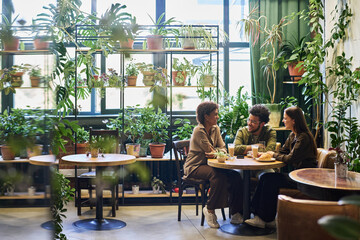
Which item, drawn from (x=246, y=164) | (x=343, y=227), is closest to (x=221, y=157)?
(x=246, y=164)

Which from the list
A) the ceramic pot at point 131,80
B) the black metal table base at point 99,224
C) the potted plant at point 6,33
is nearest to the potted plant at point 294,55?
the ceramic pot at point 131,80

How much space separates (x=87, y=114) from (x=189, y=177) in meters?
2.18

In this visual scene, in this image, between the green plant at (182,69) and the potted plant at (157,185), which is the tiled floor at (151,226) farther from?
the green plant at (182,69)

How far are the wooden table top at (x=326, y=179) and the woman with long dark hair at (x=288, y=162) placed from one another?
0.57 m

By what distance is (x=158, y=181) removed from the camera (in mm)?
5773

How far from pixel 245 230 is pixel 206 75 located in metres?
2.19

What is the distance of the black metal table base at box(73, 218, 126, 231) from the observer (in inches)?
181

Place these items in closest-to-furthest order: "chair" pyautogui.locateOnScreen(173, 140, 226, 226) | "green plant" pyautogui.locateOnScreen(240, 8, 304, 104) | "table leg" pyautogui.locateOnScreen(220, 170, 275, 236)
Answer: "table leg" pyautogui.locateOnScreen(220, 170, 275, 236) → "chair" pyautogui.locateOnScreen(173, 140, 226, 226) → "green plant" pyautogui.locateOnScreen(240, 8, 304, 104)

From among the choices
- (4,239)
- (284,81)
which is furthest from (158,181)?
(4,239)

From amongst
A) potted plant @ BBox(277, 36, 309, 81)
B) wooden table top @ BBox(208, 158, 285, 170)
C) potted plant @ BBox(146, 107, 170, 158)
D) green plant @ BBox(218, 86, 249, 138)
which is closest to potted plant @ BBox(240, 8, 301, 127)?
potted plant @ BBox(277, 36, 309, 81)

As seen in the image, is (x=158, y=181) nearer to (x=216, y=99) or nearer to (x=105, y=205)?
(x=105, y=205)

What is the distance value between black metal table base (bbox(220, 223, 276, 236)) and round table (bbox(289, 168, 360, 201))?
1032mm

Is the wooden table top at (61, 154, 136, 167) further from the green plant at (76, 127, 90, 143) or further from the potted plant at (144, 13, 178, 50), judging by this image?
the potted plant at (144, 13, 178, 50)

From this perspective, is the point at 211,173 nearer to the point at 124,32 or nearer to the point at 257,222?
the point at 257,222
